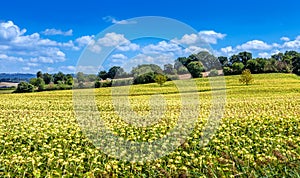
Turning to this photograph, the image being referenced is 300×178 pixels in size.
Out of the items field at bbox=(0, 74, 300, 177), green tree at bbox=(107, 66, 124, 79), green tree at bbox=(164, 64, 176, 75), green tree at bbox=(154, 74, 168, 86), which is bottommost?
field at bbox=(0, 74, 300, 177)

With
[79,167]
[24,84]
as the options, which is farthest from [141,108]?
[24,84]

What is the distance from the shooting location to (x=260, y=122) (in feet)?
36.0

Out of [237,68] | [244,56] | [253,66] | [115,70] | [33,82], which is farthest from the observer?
[244,56]

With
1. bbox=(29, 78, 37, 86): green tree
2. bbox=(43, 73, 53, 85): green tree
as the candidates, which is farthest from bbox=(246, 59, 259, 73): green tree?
bbox=(29, 78, 37, 86): green tree

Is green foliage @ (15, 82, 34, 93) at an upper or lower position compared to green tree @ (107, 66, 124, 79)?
lower

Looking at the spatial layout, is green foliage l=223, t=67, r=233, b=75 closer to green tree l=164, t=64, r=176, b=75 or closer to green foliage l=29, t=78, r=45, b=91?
green foliage l=29, t=78, r=45, b=91

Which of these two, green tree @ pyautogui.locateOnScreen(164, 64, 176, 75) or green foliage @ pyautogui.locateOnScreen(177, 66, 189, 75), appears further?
green foliage @ pyautogui.locateOnScreen(177, 66, 189, 75)

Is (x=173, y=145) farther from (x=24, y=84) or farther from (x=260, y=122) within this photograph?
(x=24, y=84)

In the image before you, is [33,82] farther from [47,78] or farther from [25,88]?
[47,78]

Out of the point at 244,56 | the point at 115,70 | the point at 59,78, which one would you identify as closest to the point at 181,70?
the point at 115,70

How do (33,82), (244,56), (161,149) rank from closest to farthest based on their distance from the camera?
(161,149) → (33,82) → (244,56)

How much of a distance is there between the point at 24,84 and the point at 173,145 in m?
35.9

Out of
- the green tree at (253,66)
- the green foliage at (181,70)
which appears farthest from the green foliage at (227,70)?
the green foliage at (181,70)

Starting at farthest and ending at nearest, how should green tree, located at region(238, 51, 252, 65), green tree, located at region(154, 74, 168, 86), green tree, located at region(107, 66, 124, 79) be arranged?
1. green tree, located at region(238, 51, 252, 65)
2. green tree, located at region(154, 74, 168, 86)
3. green tree, located at region(107, 66, 124, 79)
